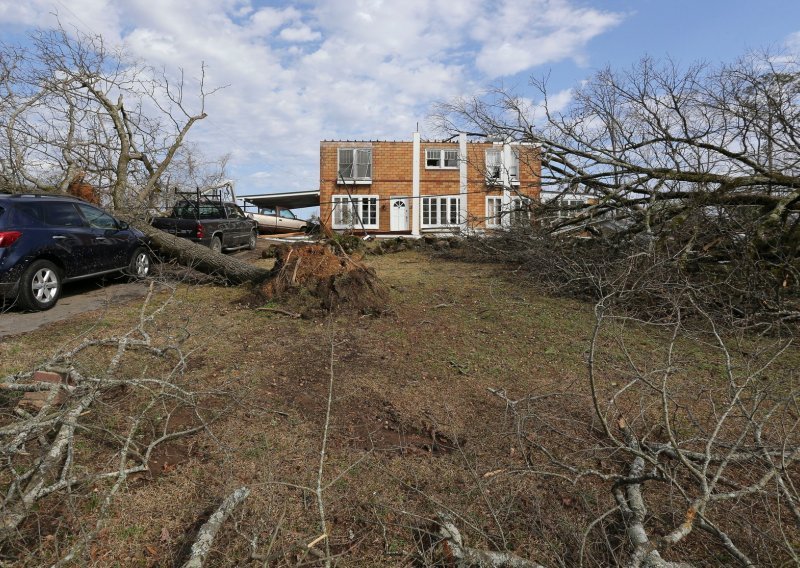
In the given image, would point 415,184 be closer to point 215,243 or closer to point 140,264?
point 215,243

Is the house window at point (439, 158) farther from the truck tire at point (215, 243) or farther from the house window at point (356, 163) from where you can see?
the truck tire at point (215, 243)

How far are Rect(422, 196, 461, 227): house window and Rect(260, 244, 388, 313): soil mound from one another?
17.1 metres

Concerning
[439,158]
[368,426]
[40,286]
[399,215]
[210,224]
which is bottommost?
[368,426]

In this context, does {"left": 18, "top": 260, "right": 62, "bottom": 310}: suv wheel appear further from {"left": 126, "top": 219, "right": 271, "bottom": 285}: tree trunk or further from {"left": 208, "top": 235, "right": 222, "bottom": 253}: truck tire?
{"left": 208, "top": 235, "right": 222, "bottom": 253}: truck tire

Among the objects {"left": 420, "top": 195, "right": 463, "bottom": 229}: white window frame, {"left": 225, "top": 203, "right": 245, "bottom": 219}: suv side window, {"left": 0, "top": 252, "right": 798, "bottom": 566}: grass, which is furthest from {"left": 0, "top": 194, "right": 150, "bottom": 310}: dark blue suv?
{"left": 420, "top": 195, "right": 463, "bottom": 229}: white window frame

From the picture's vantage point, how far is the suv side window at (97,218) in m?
8.25

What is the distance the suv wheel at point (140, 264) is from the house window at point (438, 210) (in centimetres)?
1654

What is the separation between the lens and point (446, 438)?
3.87 metres

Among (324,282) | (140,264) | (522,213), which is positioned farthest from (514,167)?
(140,264)

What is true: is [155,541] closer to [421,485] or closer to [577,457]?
[421,485]

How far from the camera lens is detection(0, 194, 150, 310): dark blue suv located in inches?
263

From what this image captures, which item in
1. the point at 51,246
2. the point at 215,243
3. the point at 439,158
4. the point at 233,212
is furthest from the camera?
the point at 439,158

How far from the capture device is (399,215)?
80.6ft

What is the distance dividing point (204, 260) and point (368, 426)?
20.7 feet
